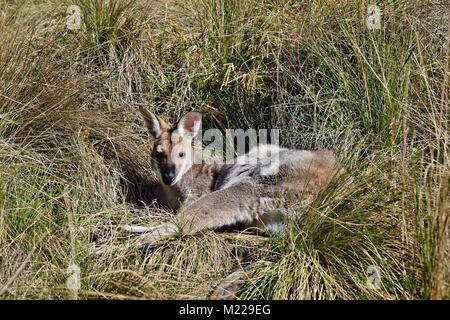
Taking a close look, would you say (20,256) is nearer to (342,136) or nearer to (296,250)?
(296,250)

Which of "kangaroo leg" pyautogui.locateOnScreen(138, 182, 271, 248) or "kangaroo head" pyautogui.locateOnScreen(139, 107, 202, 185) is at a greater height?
"kangaroo head" pyautogui.locateOnScreen(139, 107, 202, 185)

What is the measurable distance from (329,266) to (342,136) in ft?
5.49

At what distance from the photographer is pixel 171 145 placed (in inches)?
196

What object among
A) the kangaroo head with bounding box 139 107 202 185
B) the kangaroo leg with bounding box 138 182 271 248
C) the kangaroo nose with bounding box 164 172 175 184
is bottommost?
the kangaroo leg with bounding box 138 182 271 248

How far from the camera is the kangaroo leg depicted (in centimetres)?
388

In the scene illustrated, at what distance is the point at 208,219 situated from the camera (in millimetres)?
3928

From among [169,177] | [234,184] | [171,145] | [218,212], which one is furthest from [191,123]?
[218,212]

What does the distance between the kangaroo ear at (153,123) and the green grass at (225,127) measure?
18 centimetres

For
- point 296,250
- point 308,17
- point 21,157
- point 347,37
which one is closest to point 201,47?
point 308,17

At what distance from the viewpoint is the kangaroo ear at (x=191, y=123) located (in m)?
5.01

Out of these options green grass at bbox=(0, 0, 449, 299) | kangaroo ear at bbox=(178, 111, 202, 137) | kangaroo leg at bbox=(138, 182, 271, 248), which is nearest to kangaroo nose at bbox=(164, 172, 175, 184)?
green grass at bbox=(0, 0, 449, 299)

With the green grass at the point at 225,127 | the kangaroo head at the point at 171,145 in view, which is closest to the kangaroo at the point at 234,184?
the kangaroo head at the point at 171,145

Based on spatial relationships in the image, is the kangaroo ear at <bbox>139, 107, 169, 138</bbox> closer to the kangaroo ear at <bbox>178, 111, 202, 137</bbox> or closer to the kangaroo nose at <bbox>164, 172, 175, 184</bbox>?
the kangaroo ear at <bbox>178, 111, 202, 137</bbox>

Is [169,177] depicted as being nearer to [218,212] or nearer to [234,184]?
[234,184]
